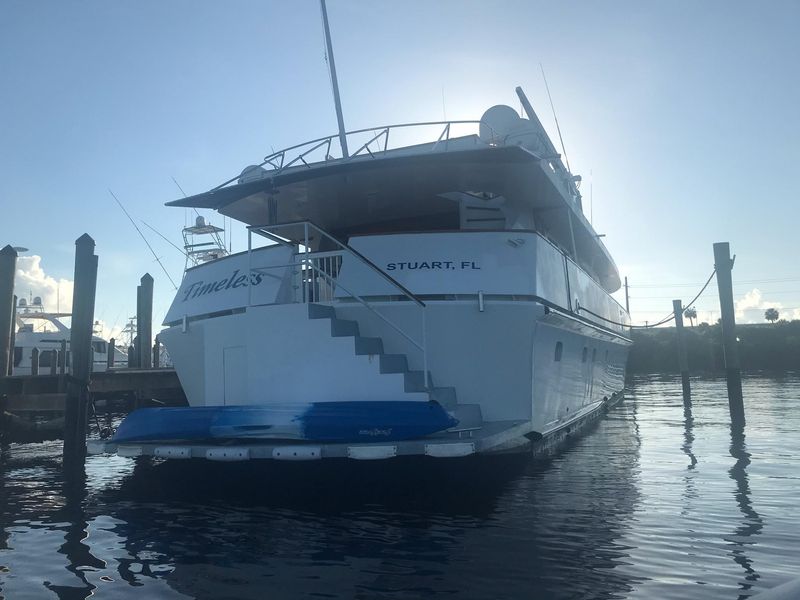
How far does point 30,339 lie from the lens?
35.2m

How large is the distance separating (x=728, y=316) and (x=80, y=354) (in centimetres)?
1575

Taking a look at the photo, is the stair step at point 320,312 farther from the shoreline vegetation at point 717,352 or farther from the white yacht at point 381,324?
the shoreline vegetation at point 717,352

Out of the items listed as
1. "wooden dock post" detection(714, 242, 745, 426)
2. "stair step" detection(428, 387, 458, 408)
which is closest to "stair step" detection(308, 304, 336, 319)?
"stair step" detection(428, 387, 458, 408)

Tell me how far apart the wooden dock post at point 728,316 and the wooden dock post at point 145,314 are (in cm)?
1808

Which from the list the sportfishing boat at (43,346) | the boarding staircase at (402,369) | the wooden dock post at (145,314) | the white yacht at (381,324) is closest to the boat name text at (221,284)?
the white yacht at (381,324)

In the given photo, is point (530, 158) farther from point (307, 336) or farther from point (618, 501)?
point (618, 501)

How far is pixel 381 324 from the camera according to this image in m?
9.84

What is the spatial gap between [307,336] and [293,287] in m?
1.42

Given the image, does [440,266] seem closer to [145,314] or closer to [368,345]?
[368,345]

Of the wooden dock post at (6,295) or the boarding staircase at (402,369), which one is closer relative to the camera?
the boarding staircase at (402,369)

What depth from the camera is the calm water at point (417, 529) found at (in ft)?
17.3

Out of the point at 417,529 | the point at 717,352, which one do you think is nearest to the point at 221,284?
the point at 417,529

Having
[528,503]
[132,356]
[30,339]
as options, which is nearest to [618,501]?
[528,503]

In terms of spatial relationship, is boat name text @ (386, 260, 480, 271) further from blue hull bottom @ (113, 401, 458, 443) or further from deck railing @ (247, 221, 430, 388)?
blue hull bottom @ (113, 401, 458, 443)
